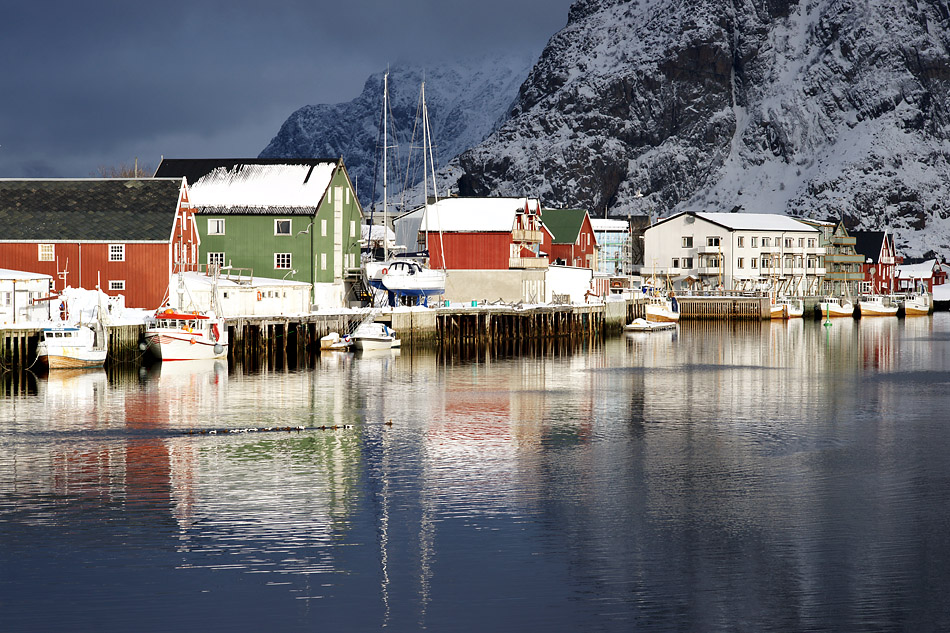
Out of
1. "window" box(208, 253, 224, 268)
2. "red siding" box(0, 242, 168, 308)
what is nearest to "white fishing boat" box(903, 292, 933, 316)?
"window" box(208, 253, 224, 268)

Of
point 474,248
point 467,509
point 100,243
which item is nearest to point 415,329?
point 474,248

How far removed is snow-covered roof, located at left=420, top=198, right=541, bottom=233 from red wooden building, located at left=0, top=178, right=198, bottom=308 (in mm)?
29976

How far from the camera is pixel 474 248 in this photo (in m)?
99.1

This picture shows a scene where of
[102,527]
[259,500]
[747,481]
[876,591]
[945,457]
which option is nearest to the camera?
Result: [876,591]

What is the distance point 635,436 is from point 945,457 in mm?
9685

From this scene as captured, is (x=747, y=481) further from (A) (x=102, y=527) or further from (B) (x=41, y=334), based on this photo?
(B) (x=41, y=334)

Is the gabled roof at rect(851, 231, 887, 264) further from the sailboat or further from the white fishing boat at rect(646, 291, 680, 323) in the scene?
the sailboat

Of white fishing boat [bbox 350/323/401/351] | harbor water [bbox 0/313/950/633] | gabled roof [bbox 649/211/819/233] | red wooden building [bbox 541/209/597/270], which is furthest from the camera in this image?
gabled roof [bbox 649/211/819/233]

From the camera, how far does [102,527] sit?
26109 mm

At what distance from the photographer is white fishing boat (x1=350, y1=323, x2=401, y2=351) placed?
74.4 meters

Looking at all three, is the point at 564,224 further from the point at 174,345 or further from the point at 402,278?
the point at 174,345

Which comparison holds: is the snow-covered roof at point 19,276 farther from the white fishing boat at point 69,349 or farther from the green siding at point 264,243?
the green siding at point 264,243

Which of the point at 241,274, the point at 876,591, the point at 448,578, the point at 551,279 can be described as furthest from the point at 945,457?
the point at 551,279

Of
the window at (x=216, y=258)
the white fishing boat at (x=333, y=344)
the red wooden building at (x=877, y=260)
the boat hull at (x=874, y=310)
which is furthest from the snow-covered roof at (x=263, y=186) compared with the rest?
the red wooden building at (x=877, y=260)
